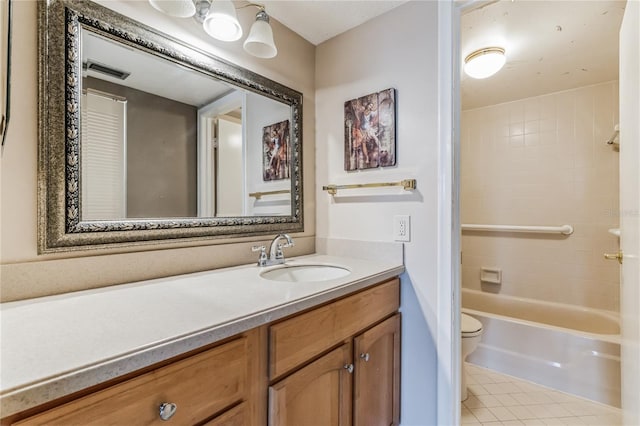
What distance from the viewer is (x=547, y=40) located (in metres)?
1.63

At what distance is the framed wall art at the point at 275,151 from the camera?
153 cm

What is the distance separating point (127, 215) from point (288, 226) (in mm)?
754

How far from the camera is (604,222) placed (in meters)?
2.21

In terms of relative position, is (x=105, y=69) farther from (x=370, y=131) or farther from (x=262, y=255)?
(x=370, y=131)

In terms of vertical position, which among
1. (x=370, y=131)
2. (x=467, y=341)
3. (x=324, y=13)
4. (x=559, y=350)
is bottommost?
(x=559, y=350)

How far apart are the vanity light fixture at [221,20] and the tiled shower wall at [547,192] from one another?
2271 millimetres

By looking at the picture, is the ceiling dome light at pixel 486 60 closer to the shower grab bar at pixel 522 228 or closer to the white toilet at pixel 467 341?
the shower grab bar at pixel 522 228

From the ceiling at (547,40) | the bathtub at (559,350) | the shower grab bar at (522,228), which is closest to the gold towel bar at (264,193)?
the ceiling at (547,40)

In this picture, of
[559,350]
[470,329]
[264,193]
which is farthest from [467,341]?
[264,193]

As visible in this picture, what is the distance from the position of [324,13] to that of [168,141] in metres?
0.99

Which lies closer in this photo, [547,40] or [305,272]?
[305,272]

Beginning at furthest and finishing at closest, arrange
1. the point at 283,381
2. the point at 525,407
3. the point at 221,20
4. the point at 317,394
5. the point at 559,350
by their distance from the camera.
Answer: the point at 559,350 → the point at 525,407 → the point at 221,20 → the point at 317,394 → the point at 283,381

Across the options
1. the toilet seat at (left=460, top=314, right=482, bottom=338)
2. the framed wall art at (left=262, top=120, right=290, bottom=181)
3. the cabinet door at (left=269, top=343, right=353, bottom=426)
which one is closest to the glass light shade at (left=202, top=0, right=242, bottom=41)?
the framed wall art at (left=262, top=120, right=290, bottom=181)

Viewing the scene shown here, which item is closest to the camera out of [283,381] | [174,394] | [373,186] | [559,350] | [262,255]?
[174,394]
